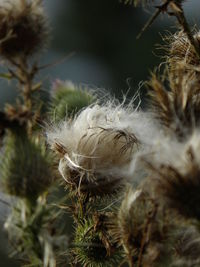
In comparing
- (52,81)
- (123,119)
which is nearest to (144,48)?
(52,81)

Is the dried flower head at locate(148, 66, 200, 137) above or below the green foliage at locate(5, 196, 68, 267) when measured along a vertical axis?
above

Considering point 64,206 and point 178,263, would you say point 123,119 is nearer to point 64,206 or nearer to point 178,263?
point 64,206

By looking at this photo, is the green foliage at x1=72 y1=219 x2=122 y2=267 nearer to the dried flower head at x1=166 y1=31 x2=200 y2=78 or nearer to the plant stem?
the dried flower head at x1=166 y1=31 x2=200 y2=78

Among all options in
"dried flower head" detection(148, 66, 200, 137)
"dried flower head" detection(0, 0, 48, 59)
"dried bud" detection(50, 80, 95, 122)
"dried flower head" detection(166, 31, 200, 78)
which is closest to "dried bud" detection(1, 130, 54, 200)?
"dried flower head" detection(0, 0, 48, 59)

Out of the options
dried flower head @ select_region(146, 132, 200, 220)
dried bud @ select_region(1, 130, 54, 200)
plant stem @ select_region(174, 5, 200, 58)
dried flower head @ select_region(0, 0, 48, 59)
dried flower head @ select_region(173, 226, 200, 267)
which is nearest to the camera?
dried flower head @ select_region(146, 132, 200, 220)

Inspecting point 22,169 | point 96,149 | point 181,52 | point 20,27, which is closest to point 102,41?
point 181,52

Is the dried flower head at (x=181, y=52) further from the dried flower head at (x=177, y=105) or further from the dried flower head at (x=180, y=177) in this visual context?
the dried flower head at (x=180, y=177)
